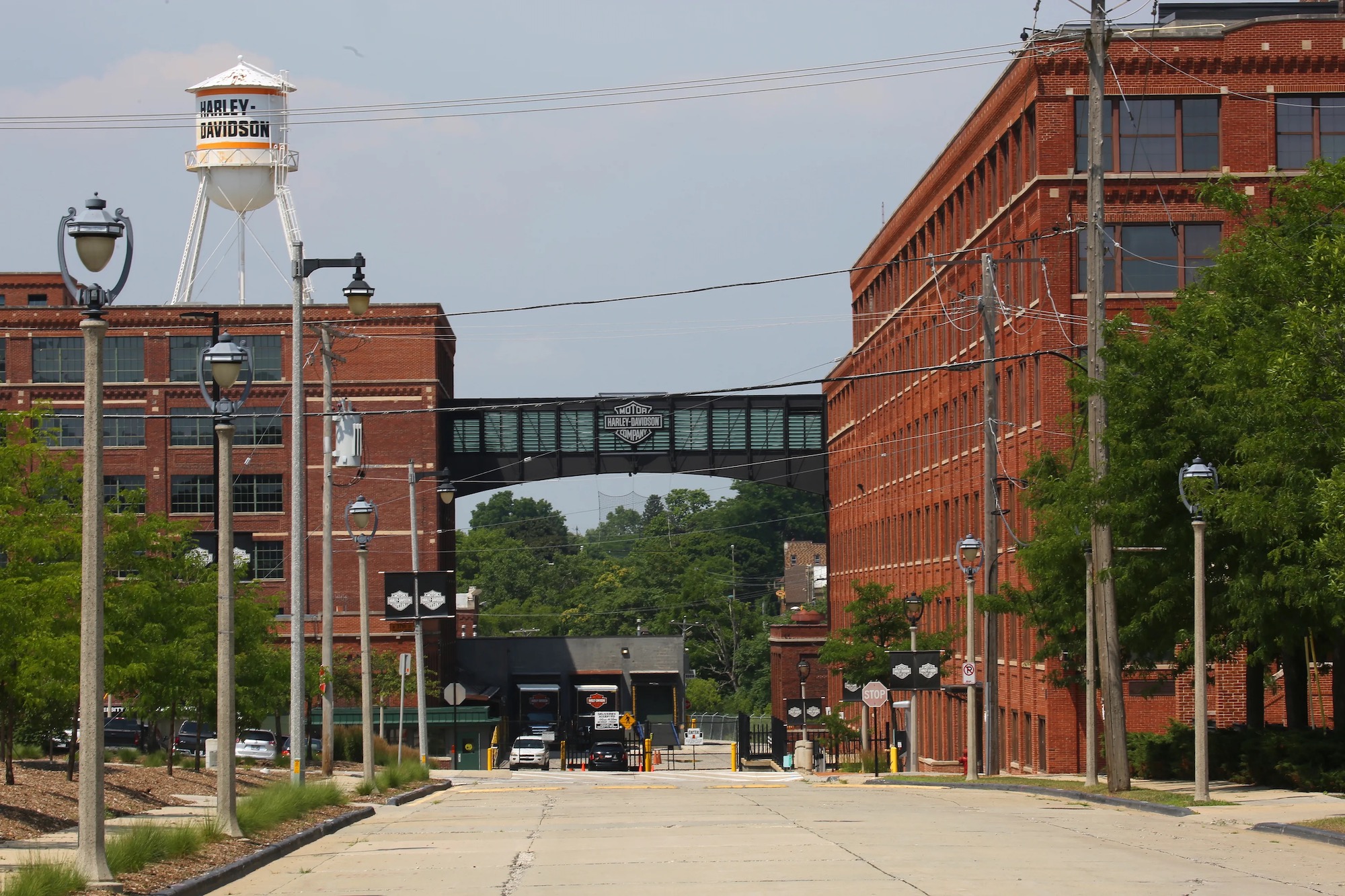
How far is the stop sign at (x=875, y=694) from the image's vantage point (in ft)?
147

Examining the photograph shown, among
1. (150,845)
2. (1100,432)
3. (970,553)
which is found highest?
(1100,432)

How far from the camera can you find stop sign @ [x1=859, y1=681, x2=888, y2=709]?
4466 centimetres

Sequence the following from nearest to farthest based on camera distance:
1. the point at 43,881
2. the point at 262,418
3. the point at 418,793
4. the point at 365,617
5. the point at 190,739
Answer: the point at 43,881 < the point at 418,793 < the point at 365,617 < the point at 190,739 < the point at 262,418

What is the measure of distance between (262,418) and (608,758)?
69.8 ft

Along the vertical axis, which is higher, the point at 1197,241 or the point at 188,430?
the point at 1197,241

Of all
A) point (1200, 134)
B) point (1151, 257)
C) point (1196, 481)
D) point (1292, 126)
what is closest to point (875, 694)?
point (1151, 257)

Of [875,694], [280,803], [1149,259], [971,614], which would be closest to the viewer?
[280,803]

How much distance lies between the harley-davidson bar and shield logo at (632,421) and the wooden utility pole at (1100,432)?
4827cm

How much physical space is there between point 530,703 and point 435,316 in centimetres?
2851

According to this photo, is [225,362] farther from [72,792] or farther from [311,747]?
[311,747]

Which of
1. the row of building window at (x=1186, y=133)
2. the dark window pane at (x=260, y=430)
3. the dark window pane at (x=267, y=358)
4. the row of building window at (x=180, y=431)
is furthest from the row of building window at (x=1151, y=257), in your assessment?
the row of building window at (x=180, y=431)

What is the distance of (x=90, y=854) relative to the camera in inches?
537

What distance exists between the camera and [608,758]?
67.4m

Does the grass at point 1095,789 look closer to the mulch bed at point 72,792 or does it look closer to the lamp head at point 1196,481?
the lamp head at point 1196,481
